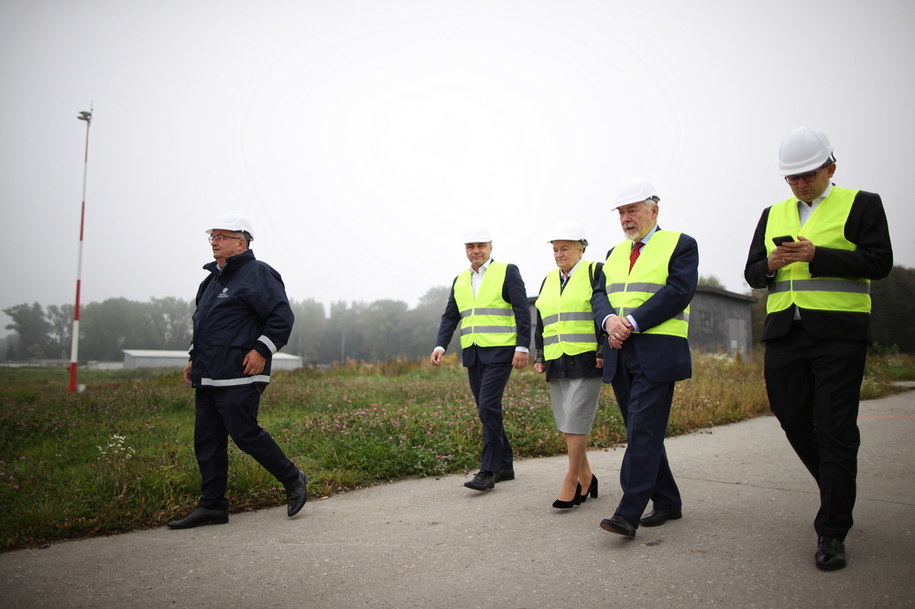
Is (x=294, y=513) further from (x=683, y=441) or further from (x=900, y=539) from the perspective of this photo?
(x=683, y=441)

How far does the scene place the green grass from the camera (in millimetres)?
4621

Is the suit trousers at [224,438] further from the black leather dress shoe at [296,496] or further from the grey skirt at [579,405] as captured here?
the grey skirt at [579,405]

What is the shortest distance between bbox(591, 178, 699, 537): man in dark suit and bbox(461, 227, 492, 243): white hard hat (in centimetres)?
190

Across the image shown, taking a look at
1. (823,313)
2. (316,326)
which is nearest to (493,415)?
(823,313)

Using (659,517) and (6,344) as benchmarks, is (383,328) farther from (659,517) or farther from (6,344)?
(659,517)

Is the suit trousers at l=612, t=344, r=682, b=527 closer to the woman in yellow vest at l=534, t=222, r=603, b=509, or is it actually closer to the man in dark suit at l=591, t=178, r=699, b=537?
the man in dark suit at l=591, t=178, r=699, b=537

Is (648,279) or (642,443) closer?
(642,443)

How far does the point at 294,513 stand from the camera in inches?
184

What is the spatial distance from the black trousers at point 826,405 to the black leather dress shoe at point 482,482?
2443 millimetres

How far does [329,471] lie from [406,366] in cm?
1627

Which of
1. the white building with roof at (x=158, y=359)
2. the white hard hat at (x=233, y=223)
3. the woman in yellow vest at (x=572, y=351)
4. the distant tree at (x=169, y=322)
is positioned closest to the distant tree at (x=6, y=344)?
the white hard hat at (x=233, y=223)

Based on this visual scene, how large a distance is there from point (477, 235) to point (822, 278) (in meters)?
3.21

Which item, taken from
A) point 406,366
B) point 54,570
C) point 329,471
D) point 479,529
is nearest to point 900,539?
point 479,529

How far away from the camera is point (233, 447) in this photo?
21.4 ft
